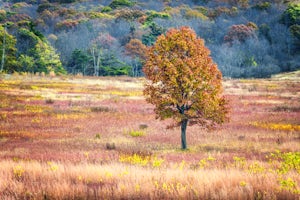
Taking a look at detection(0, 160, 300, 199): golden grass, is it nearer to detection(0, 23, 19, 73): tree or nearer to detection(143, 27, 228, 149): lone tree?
detection(143, 27, 228, 149): lone tree

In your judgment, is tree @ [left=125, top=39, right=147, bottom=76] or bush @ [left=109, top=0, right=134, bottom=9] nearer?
tree @ [left=125, top=39, right=147, bottom=76]

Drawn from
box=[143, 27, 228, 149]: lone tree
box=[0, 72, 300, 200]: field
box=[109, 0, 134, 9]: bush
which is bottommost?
box=[0, 72, 300, 200]: field

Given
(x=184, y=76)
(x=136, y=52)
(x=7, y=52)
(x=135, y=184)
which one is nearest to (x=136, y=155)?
(x=184, y=76)

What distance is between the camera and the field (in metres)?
7.69

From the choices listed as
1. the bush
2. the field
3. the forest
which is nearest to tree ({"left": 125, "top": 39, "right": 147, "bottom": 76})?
the forest

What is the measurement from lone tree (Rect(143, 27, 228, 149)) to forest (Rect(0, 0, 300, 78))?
62680 mm

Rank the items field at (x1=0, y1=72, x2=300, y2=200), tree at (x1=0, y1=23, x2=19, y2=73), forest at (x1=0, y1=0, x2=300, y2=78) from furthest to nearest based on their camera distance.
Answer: forest at (x1=0, y1=0, x2=300, y2=78) → tree at (x1=0, y1=23, x2=19, y2=73) → field at (x1=0, y1=72, x2=300, y2=200)

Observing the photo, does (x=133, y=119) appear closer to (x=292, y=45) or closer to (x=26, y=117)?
(x=26, y=117)

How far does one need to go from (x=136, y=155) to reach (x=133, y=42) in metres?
95.5

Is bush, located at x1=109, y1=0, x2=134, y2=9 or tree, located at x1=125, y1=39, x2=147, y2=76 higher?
bush, located at x1=109, y1=0, x2=134, y2=9

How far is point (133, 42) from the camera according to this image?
352 ft

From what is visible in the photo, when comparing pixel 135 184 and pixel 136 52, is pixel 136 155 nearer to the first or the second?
pixel 135 184

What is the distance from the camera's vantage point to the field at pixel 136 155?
769 cm

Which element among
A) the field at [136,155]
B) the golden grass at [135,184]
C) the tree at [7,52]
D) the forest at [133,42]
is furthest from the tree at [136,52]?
the golden grass at [135,184]
